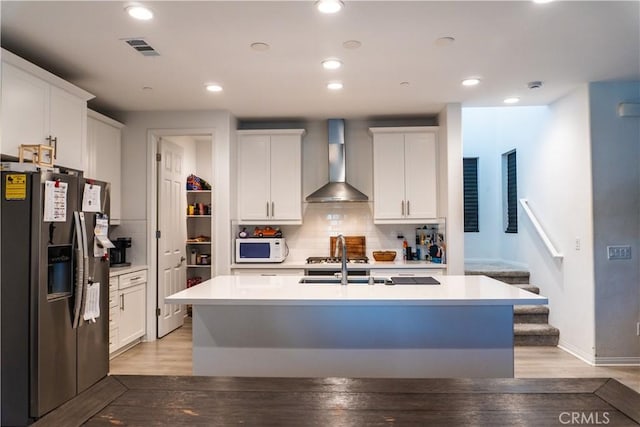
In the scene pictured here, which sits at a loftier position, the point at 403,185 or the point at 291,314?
the point at 403,185

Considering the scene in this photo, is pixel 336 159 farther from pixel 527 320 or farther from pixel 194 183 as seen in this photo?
pixel 527 320

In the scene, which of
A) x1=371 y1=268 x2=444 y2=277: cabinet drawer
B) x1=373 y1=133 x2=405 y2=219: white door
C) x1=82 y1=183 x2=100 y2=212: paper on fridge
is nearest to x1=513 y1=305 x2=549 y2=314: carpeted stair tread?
x1=371 y1=268 x2=444 y2=277: cabinet drawer

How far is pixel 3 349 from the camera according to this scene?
2486mm

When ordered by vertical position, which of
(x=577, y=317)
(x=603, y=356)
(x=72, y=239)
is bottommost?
(x=603, y=356)

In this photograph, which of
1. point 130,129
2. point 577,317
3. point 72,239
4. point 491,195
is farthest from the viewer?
point 491,195

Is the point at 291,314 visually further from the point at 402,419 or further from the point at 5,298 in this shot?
the point at 5,298

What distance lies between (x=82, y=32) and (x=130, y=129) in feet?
6.88

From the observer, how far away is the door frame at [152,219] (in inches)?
184

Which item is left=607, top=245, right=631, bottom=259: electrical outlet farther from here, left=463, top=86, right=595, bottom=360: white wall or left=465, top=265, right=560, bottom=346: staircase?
left=465, top=265, right=560, bottom=346: staircase

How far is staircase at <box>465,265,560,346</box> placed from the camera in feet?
14.3

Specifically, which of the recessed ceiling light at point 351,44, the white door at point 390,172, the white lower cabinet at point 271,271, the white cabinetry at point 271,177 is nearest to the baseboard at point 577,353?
the white door at point 390,172

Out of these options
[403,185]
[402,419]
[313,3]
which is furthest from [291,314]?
[403,185]

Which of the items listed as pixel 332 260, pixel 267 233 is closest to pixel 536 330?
pixel 332 260

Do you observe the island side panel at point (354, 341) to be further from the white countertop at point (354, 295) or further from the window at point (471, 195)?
the window at point (471, 195)
